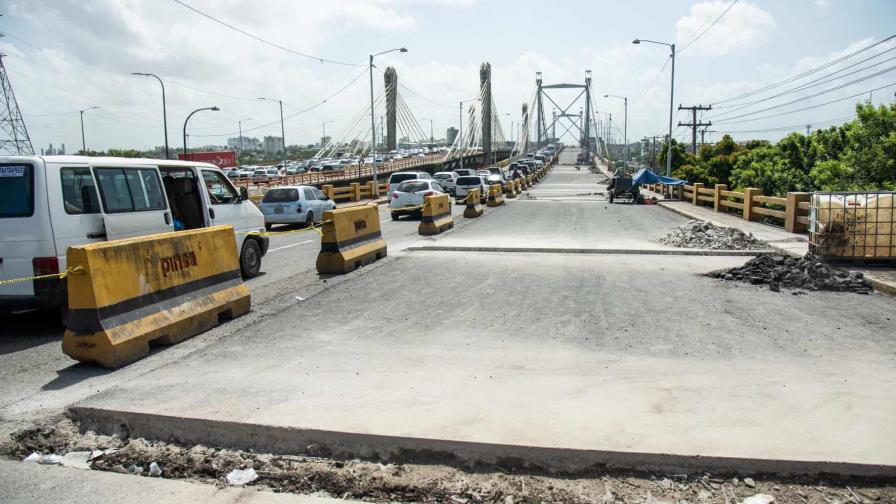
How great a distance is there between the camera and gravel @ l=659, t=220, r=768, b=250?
15977 millimetres

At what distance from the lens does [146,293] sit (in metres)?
6.92

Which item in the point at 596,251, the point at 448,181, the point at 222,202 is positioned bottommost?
the point at 596,251

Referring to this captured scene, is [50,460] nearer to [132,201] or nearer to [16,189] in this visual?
[16,189]

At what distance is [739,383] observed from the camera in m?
5.73

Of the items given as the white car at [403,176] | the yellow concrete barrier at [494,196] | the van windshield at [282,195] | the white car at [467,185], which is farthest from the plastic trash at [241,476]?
the white car at [467,185]

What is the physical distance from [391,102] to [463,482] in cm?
8953

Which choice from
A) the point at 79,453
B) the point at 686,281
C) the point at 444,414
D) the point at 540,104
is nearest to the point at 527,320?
the point at 444,414

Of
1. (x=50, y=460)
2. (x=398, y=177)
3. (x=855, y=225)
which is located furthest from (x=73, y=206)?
(x=398, y=177)

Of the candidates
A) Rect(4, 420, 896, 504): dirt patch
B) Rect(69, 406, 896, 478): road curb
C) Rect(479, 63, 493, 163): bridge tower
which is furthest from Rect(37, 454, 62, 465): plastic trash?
Rect(479, 63, 493, 163): bridge tower

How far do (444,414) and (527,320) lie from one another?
11.8ft

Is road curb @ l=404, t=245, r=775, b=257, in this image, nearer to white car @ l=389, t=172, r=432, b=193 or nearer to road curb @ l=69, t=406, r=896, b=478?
road curb @ l=69, t=406, r=896, b=478

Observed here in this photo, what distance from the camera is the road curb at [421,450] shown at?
415cm

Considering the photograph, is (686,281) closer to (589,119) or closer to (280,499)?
(280,499)

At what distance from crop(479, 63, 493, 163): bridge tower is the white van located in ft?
360
